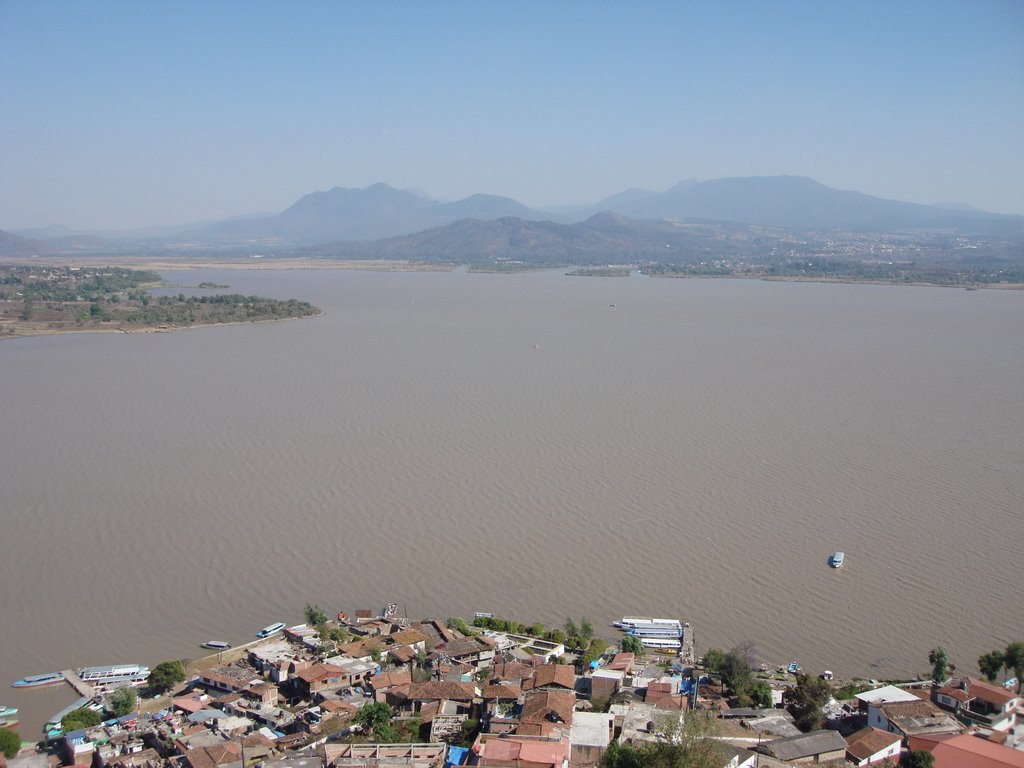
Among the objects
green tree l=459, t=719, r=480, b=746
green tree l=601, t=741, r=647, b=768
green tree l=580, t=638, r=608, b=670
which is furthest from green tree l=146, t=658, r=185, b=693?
green tree l=601, t=741, r=647, b=768

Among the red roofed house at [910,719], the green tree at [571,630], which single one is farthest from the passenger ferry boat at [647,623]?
the red roofed house at [910,719]

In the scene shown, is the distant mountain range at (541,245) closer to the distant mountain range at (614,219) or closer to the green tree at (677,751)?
the distant mountain range at (614,219)

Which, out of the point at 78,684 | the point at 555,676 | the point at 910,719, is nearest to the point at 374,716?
the point at 555,676

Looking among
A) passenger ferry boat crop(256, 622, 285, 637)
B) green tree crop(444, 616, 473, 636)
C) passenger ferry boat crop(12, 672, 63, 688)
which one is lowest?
passenger ferry boat crop(12, 672, 63, 688)

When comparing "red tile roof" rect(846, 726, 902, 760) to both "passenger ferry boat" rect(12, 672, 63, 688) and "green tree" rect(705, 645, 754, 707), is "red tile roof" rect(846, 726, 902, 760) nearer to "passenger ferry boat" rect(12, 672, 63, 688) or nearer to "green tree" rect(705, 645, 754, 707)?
"green tree" rect(705, 645, 754, 707)

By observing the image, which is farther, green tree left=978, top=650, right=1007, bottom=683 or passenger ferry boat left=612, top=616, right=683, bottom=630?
passenger ferry boat left=612, top=616, right=683, bottom=630
